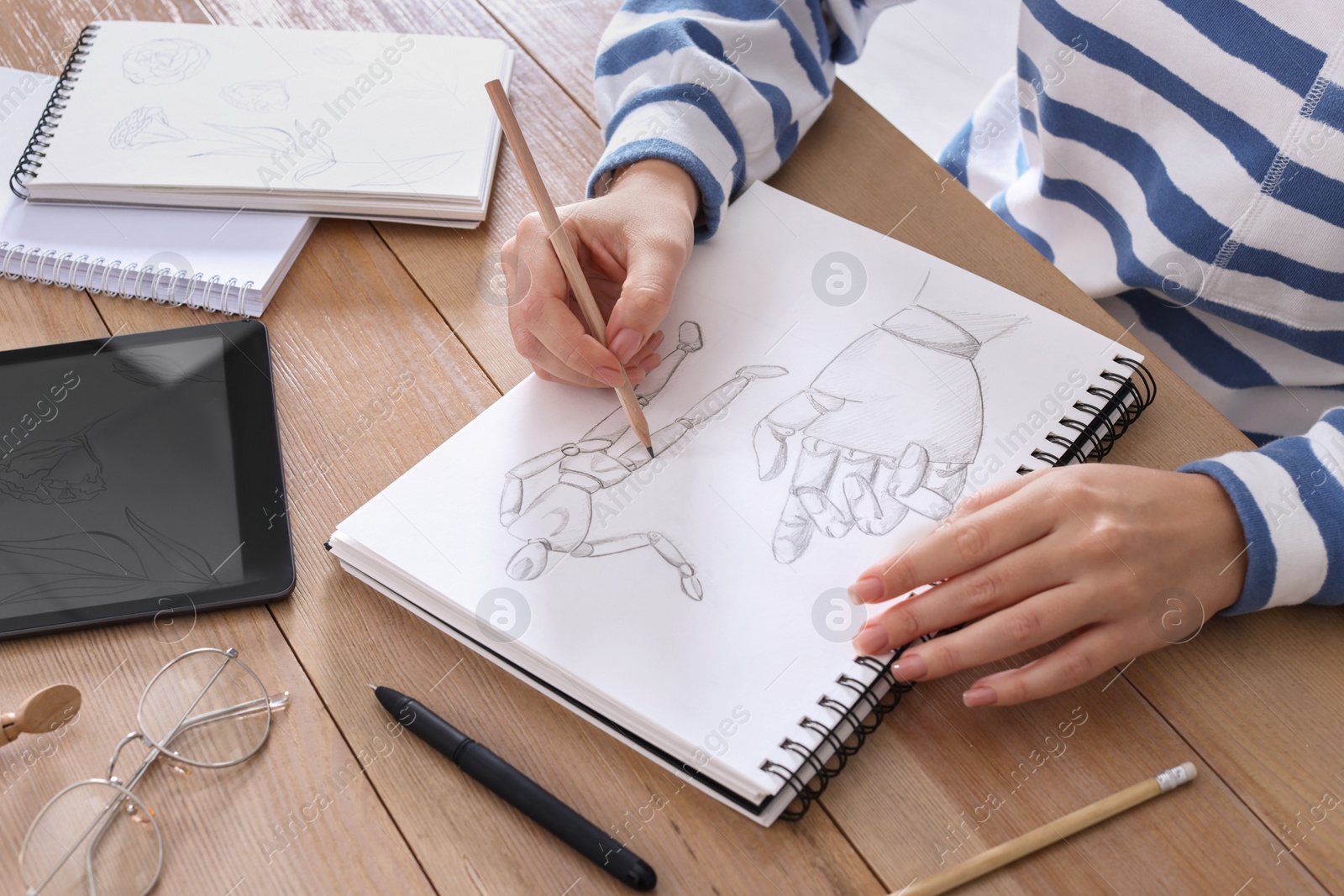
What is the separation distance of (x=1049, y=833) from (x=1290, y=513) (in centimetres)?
24

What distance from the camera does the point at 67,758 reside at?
48 centimetres

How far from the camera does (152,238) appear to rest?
685 millimetres

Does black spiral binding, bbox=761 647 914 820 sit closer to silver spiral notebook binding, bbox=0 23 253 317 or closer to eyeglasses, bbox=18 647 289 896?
eyeglasses, bbox=18 647 289 896

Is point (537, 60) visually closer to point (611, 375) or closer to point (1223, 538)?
point (611, 375)

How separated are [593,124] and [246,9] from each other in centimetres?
36

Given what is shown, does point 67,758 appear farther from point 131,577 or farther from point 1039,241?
point 1039,241

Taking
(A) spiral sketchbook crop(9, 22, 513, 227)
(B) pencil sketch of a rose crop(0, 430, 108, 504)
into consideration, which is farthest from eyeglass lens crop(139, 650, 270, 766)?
(A) spiral sketchbook crop(9, 22, 513, 227)

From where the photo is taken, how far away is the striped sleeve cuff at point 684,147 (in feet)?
2.13

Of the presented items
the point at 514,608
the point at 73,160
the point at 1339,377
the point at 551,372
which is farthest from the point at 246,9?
the point at 1339,377

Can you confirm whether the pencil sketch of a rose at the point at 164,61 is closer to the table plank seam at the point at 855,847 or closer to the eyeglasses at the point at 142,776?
the eyeglasses at the point at 142,776

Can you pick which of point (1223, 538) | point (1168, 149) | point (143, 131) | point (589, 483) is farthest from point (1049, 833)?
point (143, 131)

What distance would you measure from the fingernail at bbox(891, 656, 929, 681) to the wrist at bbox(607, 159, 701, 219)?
342 millimetres

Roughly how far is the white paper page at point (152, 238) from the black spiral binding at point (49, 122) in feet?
0.05

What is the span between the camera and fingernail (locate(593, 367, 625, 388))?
566 millimetres
